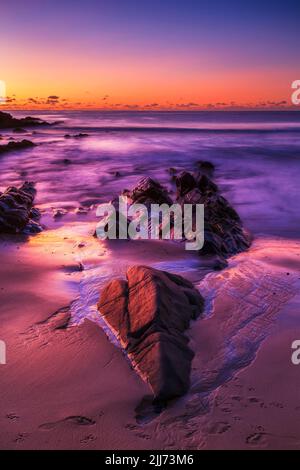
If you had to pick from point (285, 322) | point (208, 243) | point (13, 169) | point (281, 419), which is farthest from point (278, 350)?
point (13, 169)

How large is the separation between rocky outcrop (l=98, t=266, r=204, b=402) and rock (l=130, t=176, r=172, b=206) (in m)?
5.15

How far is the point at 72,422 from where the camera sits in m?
3.21

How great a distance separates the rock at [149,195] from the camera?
1021cm

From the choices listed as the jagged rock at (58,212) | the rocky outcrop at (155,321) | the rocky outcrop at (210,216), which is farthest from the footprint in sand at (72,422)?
the jagged rock at (58,212)

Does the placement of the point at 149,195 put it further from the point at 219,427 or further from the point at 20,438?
the point at 20,438

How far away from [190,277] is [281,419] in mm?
2889

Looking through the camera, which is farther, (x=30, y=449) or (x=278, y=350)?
(x=278, y=350)

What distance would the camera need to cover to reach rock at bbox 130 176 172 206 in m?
10.2

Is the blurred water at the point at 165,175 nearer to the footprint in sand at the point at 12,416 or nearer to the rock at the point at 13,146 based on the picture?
the rock at the point at 13,146

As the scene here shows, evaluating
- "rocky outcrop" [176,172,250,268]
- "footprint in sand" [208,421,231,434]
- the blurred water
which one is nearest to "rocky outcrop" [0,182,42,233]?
the blurred water

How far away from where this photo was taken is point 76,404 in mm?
3406

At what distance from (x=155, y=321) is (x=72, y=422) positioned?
Result: 120 centimetres

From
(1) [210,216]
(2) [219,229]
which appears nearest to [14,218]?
(1) [210,216]

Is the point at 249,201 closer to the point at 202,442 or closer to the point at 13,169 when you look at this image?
the point at 202,442
